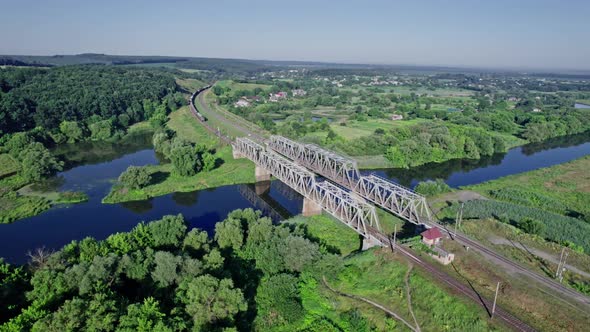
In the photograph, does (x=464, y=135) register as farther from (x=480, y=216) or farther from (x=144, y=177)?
(x=144, y=177)

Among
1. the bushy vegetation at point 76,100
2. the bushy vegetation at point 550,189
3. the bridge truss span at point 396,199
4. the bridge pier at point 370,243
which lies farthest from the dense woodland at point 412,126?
the bridge pier at point 370,243

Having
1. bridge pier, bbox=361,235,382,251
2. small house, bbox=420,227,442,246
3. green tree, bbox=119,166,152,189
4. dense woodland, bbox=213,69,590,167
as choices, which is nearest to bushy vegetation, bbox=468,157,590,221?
dense woodland, bbox=213,69,590,167

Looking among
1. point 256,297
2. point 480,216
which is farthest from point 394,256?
point 480,216

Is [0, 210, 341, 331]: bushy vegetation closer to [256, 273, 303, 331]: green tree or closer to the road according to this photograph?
[256, 273, 303, 331]: green tree

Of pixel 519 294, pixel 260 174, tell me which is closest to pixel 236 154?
pixel 260 174

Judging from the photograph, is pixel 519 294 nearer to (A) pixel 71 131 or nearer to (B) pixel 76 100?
(A) pixel 71 131

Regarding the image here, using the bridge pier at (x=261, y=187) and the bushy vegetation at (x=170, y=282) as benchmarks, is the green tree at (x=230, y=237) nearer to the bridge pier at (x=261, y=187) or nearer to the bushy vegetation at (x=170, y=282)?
the bushy vegetation at (x=170, y=282)
